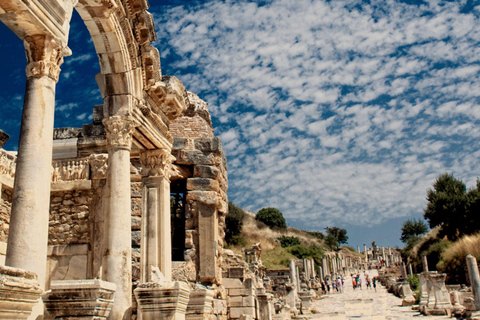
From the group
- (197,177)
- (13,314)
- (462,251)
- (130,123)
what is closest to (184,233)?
(197,177)

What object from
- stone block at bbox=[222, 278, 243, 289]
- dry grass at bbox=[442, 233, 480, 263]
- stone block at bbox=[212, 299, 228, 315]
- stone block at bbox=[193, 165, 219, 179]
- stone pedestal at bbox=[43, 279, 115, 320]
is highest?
stone block at bbox=[193, 165, 219, 179]

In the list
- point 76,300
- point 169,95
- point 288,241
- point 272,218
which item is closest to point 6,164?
point 169,95

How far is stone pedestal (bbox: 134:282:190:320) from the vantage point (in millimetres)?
5816

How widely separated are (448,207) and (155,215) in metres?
38.6

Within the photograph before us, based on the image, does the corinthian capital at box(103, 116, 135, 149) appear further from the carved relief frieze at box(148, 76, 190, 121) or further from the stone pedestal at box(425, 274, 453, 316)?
the stone pedestal at box(425, 274, 453, 316)

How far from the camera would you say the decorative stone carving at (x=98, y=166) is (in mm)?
10109

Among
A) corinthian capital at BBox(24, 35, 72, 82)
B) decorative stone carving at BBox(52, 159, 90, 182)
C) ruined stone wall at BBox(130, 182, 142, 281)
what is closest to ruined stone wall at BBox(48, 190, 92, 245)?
decorative stone carving at BBox(52, 159, 90, 182)

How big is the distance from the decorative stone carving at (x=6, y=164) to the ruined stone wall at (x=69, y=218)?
1.11 meters

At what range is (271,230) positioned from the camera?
69.8 m

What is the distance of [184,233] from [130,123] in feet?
16.1

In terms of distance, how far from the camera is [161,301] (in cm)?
585

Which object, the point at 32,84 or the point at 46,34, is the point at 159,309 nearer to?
the point at 32,84

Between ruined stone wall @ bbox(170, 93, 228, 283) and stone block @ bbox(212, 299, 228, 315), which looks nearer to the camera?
ruined stone wall @ bbox(170, 93, 228, 283)

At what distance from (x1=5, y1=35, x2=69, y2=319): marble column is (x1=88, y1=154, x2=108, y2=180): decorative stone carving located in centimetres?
507
